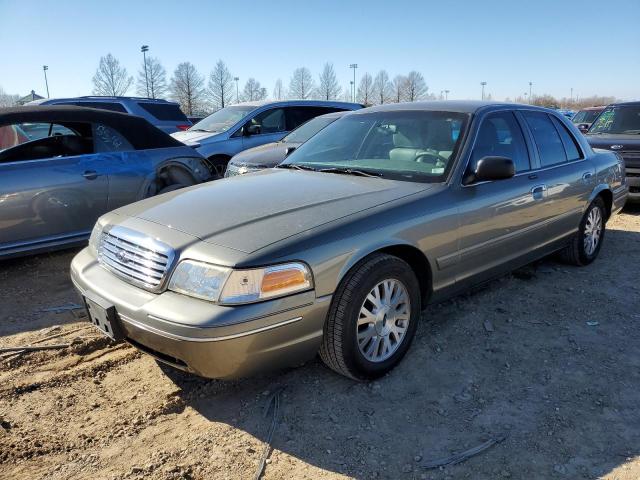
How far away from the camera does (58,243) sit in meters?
4.77

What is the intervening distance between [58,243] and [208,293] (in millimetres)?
3083

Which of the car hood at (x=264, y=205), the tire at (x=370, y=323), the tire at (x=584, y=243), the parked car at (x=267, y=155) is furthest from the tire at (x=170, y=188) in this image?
the tire at (x=584, y=243)

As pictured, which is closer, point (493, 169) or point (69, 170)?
point (493, 169)

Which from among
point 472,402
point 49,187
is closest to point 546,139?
point 472,402

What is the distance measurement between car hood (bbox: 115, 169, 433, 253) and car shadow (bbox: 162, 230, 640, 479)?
952 mm

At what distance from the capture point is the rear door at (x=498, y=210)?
11.2ft

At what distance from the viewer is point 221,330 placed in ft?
7.55

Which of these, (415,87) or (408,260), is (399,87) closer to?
(415,87)

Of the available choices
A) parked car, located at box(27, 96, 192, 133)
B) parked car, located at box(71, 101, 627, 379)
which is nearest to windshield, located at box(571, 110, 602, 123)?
parked car, located at box(27, 96, 192, 133)

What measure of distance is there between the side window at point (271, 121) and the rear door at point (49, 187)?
431cm

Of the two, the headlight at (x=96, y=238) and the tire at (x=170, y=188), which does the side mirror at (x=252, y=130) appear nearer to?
the tire at (x=170, y=188)

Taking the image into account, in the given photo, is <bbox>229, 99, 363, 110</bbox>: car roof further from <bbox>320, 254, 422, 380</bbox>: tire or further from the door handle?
<bbox>320, 254, 422, 380</bbox>: tire

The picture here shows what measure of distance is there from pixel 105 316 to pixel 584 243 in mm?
4427

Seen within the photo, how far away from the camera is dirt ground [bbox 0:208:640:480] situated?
2.34 m
